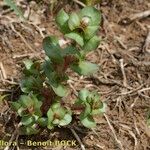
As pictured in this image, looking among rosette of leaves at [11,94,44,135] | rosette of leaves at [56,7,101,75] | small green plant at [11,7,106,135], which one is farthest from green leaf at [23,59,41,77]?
rosette of leaves at [56,7,101,75]

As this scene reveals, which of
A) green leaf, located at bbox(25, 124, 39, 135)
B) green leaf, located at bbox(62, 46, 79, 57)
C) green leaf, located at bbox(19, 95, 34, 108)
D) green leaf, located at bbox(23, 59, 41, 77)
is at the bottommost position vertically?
green leaf, located at bbox(25, 124, 39, 135)

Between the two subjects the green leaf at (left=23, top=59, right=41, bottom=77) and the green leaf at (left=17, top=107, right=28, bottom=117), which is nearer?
the green leaf at (left=17, top=107, right=28, bottom=117)

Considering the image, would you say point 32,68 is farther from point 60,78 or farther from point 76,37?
point 76,37

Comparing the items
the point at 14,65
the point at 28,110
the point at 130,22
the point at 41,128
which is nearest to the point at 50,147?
the point at 41,128

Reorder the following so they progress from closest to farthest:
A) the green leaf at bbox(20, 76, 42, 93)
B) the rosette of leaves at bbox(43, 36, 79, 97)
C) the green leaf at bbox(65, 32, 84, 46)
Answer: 1. the green leaf at bbox(65, 32, 84, 46)
2. the rosette of leaves at bbox(43, 36, 79, 97)
3. the green leaf at bbox(20, 76, 42, 93)

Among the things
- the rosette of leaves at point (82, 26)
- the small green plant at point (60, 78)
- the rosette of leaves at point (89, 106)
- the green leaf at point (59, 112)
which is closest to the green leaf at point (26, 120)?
the small green plant at point (60, 78)

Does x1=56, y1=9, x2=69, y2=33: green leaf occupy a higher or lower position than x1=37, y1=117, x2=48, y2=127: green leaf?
higher

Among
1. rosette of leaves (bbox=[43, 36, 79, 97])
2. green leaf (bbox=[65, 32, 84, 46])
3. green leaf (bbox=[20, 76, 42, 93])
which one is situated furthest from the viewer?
green leaf (bbox=[20, 76, 42, 93])

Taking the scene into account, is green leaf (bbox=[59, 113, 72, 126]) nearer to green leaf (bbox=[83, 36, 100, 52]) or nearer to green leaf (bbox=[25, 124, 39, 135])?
green leaf (bbox=[25, 124, 39, 135])
